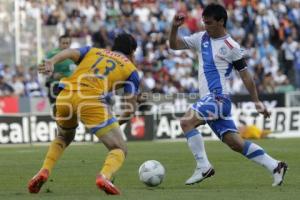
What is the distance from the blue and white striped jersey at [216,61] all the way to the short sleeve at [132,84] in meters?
1.44

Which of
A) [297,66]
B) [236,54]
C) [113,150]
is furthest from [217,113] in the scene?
[297,66]

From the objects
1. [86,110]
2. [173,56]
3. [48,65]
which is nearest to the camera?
[48,65]

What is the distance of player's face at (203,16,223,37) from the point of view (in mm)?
11155

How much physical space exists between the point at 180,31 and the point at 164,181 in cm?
1934

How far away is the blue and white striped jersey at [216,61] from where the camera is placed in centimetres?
1123

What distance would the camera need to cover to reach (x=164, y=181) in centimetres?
1185

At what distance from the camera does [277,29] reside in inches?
1291

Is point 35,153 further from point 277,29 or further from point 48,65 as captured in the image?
point 277,29

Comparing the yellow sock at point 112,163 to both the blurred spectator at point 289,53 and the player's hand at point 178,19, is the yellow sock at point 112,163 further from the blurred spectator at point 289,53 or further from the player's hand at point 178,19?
the blurred spectator at point 289,53

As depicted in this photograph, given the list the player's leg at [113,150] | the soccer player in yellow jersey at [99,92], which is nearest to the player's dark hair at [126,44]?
the soccer player in yellow jersey at [99,92]

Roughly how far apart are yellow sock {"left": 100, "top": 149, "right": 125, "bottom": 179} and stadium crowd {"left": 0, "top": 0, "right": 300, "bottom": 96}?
57.4 ft

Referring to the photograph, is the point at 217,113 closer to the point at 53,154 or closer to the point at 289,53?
the point at 53,154

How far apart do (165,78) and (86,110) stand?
19331mm

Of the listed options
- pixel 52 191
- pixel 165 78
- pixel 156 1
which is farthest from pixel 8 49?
pixel 52 191
